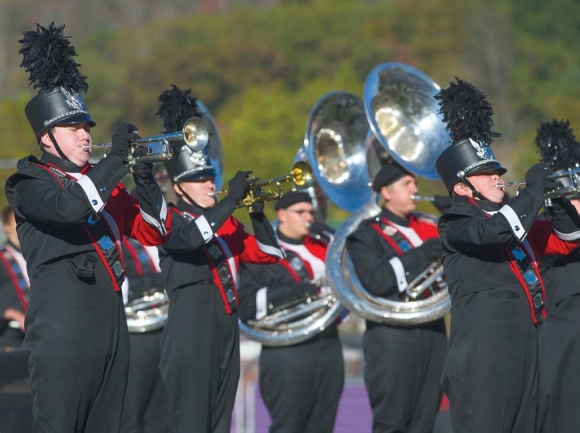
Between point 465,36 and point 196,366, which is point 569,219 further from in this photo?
point 465,36

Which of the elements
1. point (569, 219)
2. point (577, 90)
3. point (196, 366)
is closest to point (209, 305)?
point (196, 366)

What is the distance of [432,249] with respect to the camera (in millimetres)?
8156

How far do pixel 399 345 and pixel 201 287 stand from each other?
55.7 inches

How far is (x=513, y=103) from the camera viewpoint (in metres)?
42.4

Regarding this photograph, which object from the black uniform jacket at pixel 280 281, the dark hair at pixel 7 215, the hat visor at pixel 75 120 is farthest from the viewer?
the dark hair at pixel 7 215

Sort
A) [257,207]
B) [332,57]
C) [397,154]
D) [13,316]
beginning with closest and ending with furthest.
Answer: [257,207]
[397,154]
[13,316]
[332,57]

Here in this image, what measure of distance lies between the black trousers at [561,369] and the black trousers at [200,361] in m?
1.61

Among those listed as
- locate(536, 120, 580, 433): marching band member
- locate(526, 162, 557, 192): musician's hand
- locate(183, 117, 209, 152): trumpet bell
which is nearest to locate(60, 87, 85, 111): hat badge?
locate(183, 117, 209, 152): trumpet bell

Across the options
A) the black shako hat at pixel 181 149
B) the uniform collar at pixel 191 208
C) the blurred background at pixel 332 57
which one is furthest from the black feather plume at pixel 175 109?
the blurred background at pixel 332 57

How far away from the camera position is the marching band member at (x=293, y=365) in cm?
855

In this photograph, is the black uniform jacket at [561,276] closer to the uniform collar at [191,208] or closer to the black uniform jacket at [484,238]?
the black uniform jacket at [484,238]

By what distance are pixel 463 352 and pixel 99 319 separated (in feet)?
5.30

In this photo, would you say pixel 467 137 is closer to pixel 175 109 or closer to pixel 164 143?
pixel 164 143

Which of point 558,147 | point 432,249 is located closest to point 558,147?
point 558,147
